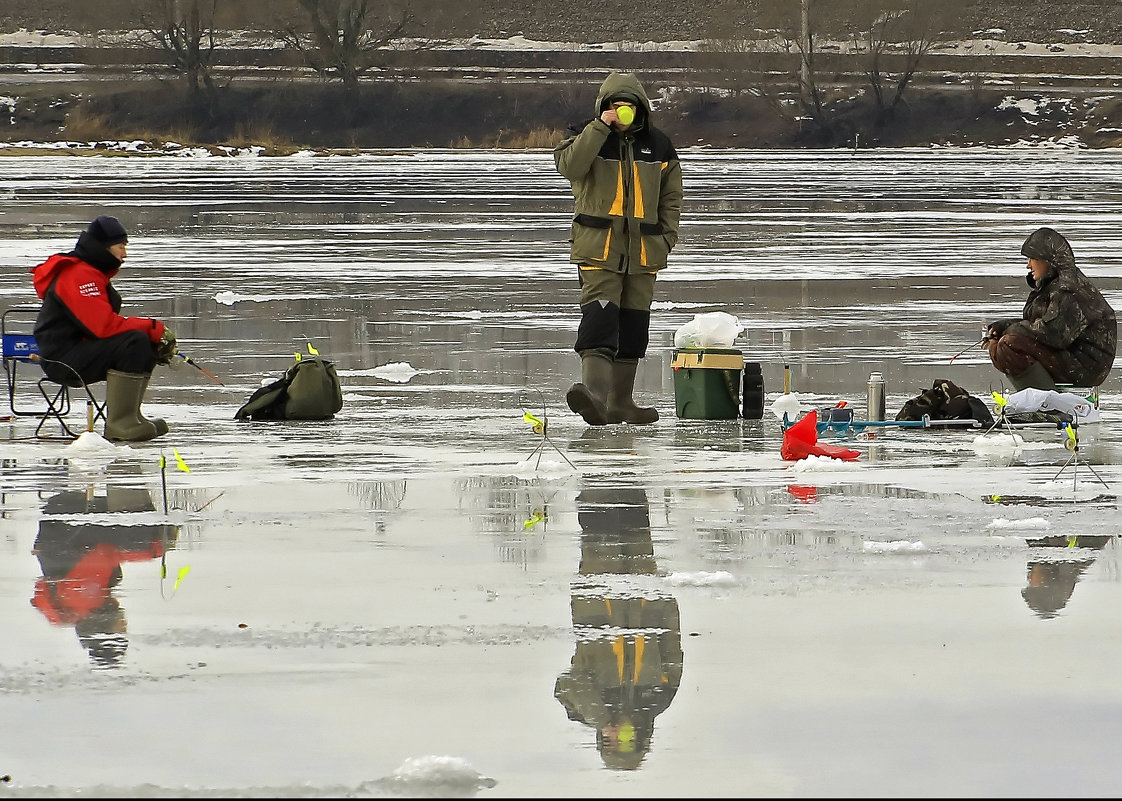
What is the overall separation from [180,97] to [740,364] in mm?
73516

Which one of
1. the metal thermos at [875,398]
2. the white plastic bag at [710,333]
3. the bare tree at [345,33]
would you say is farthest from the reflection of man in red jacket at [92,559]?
the bare tree at [345,33]

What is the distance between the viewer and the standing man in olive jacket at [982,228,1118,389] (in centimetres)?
1099

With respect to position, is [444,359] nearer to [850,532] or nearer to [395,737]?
[850,532]

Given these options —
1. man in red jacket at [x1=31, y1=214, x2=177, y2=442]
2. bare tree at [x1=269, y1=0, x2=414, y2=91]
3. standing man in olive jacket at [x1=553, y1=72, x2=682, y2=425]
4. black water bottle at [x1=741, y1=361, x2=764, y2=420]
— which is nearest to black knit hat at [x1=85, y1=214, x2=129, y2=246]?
man in red jacket at [x1=31, y1=214, x2=177, y2=442]

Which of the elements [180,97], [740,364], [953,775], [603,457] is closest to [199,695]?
[953,775]

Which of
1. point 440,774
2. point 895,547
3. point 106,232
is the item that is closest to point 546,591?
point 895,547

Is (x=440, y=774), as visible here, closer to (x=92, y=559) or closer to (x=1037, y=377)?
(x=92, y=559)

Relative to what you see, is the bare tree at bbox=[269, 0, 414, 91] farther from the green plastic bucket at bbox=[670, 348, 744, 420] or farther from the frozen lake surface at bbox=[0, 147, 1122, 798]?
the green plastic bucket at bbox=[670, 348, 744, 420]

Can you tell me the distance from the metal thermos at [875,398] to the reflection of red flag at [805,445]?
1.26 meters

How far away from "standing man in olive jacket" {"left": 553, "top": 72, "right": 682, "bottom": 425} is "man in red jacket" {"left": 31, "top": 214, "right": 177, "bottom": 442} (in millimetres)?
2243

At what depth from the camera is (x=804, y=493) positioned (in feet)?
27.7

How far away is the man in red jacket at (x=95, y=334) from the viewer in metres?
9.80

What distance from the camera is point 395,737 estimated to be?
495cm

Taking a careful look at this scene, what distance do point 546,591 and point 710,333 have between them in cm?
446
